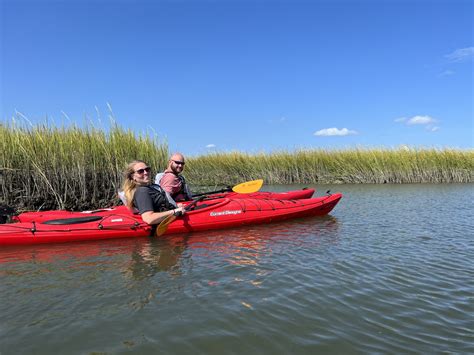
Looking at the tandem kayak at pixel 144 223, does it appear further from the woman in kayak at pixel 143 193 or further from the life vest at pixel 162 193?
the woman in kayak at pixel 143 193

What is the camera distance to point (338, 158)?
52.4ft

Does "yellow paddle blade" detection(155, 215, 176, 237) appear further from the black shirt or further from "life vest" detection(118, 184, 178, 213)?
"life vest" detection(118, 184, 178, 213)

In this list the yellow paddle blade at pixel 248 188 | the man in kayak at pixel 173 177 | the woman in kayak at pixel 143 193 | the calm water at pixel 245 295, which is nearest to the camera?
the calm water at pixel 245 295

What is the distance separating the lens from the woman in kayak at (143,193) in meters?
5.19

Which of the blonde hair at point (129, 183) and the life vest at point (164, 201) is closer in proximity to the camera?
the blonde hair at point (129, 183)

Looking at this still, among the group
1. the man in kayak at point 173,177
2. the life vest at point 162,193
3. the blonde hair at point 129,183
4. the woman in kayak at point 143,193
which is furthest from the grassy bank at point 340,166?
the blonde hair at point 129,183

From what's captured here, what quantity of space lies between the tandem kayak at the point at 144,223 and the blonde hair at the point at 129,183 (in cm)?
34

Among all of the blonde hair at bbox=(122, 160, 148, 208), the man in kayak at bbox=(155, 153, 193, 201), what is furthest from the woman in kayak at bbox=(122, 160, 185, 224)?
the man in kayak at bbox=(155, 153, 193, 201)

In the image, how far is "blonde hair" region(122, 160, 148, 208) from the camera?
5207 mm

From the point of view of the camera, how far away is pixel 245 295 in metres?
3.04

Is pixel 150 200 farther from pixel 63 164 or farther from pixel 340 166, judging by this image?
pixel 340 166

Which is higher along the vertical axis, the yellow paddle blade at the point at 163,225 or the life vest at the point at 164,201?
the life vest at the point at 164,201

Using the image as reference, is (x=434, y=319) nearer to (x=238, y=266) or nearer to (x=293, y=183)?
(x=238, y=266)

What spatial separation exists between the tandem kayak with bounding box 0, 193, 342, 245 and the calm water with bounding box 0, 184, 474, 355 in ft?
0.63
